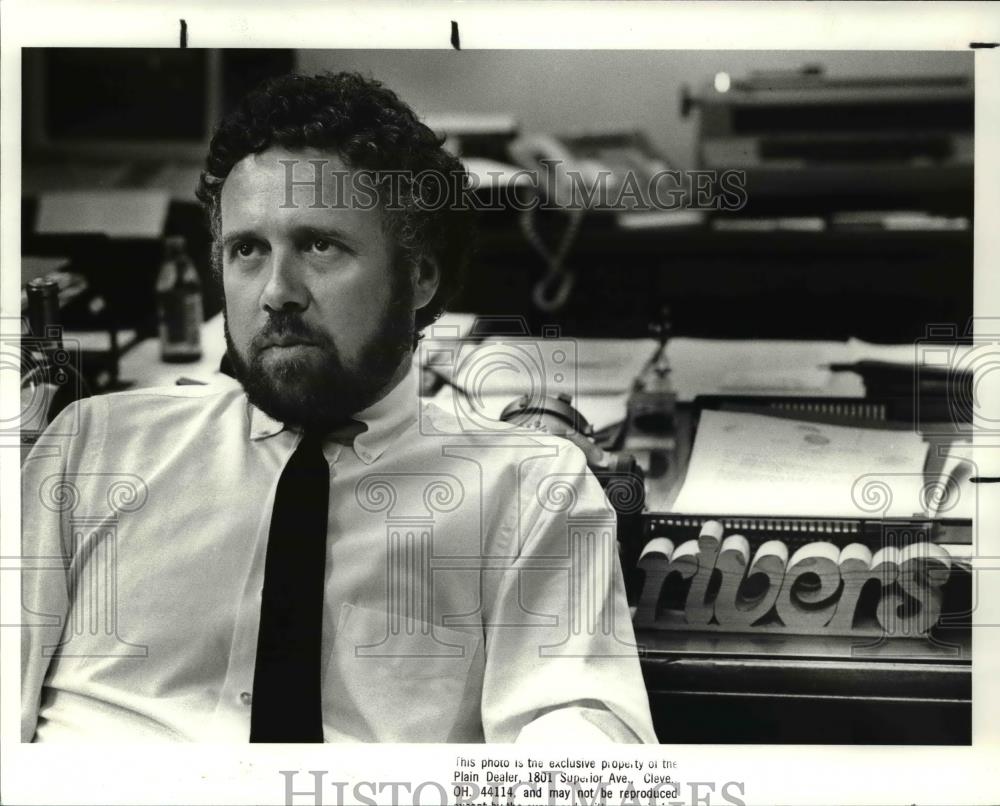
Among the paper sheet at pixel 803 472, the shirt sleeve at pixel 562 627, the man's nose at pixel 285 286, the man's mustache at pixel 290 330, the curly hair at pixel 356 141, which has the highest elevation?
the curly hair at pixel 356 141

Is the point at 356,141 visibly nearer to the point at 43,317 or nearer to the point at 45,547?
the point at 43,317

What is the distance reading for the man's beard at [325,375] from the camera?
173 centimetres

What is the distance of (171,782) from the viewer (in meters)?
1.73

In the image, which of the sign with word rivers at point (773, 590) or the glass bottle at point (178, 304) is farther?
the glass bottle at point (178, 304)

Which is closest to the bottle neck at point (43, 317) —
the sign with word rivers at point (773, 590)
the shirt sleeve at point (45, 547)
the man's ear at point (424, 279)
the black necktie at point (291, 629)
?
the shirt sleeve at point (45, 547)

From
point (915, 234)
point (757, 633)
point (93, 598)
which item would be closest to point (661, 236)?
point (915, 234)

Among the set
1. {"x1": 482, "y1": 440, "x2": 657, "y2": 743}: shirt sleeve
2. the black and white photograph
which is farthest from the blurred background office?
{"x1": 482, "y1": 440, "x2": 657, "y2": 743}: shirt sleeve

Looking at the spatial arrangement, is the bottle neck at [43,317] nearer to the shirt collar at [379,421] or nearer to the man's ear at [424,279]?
the shirt collar at [379,421]

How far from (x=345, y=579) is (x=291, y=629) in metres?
0.10

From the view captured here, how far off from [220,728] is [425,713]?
0.93 ft

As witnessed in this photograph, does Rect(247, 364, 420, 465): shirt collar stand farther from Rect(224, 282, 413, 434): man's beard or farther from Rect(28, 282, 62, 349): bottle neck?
Rect(28, 282, 62, 349): bottle neck

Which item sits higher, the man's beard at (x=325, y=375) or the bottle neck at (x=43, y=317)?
the bottle neck at (x=43, y=317)

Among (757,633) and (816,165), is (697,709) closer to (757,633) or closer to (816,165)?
(757,633)

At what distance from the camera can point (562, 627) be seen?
173cm
